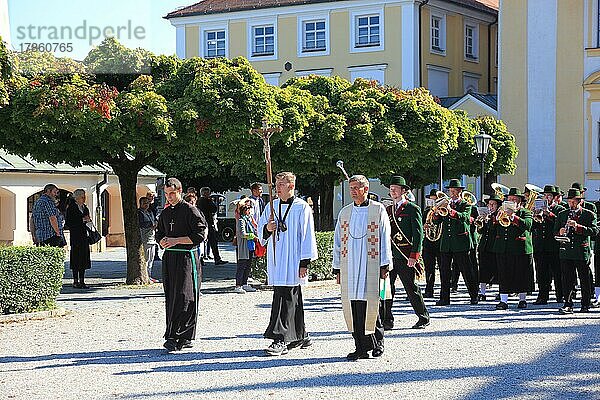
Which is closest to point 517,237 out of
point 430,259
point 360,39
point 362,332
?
point 430,259

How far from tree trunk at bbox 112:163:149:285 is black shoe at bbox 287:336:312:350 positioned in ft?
28.1

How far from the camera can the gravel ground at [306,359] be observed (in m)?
9.12

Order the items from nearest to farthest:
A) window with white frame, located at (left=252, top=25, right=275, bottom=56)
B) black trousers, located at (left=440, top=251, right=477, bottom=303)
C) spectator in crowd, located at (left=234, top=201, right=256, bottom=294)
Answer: black trousers, located at (left=440, top=251, right=477, bottom=303) → spectator in crowd, located at (left=234, top=201, right=256, bottom=294) → window with white frame, located at (left=252, top=25, right=275, bottom=56)

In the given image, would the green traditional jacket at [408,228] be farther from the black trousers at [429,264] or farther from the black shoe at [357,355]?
the black trousers at [429,264]

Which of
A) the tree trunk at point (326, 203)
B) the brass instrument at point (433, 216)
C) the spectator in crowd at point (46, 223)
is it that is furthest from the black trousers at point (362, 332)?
the tree trunk at point (326, 203)

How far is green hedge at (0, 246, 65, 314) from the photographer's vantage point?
46.4 ft

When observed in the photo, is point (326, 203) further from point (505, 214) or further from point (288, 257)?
point (288, 257)

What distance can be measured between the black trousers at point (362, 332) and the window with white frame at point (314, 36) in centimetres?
3933

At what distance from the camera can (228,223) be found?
40.5 meters

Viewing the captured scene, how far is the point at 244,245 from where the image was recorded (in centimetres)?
1833

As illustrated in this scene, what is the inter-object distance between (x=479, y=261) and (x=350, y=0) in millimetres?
32540

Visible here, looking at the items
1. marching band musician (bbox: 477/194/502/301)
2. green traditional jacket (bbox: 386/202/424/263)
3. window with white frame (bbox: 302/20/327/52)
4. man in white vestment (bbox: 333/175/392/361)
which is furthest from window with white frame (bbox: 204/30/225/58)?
man in white vestment (bbox: 333/175/392/361)

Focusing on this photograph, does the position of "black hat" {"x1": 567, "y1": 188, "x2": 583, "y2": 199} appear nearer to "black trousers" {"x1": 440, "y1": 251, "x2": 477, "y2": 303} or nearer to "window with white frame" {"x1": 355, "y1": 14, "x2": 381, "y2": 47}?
"black trousers" {"x1": 440, "y1": 251, "x2": 477, "y2": 303}

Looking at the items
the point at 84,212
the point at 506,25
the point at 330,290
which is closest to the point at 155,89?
the point at 84,212
